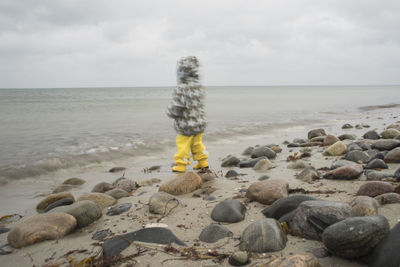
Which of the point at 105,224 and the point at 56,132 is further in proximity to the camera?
the point at 56,132

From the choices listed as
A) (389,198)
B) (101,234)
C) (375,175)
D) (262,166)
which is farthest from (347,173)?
(101,234)

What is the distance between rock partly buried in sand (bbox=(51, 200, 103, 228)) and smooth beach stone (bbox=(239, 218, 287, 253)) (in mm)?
1691

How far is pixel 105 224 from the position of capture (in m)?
2.99

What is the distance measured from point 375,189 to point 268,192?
1.10 meters

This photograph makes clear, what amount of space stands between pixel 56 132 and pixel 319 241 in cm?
1078

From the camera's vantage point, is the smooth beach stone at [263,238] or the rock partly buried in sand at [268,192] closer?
the smooth beach stone at [263,238]

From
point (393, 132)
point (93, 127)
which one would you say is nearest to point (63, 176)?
point (93, 127)

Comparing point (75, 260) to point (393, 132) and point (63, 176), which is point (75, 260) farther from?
point (393, 132)

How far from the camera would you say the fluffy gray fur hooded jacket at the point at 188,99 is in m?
4.89

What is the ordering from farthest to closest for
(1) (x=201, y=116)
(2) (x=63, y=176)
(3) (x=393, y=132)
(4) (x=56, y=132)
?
1. (4) (x=56, y=132)
2. (3) (x=393, y=132)
3. (2) (x=63, y=176)
4. (1) (x=201, y=116)

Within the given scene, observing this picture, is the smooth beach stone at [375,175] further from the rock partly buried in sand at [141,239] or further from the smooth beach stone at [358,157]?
the rock partly buried in sand at [141,239]

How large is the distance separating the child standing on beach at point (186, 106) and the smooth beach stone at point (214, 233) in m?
2.53

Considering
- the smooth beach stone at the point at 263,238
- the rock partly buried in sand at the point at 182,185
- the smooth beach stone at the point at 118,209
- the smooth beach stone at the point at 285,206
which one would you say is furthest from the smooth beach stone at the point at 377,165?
the smooth beach stone at the point at 118,209

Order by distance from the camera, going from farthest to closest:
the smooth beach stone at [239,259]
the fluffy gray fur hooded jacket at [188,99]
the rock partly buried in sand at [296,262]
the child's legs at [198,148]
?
the child's legs at [198,148] < the fluffy gray fur hooded jacket at [188,99] < the smooth beach stone at [239,259] < the rock partly buried in sand at [296,262]
